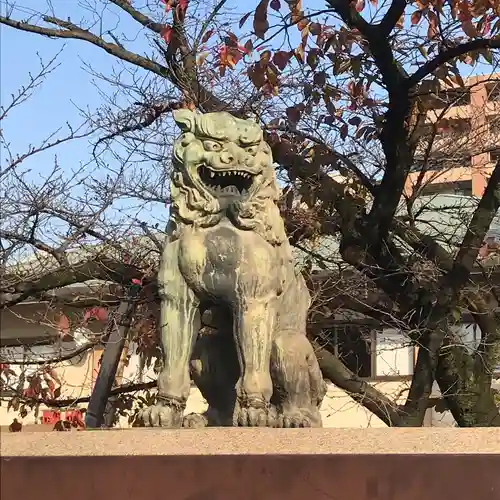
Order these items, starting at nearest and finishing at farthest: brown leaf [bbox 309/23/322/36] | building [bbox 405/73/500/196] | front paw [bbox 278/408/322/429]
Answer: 1. front paw [bbox 278/408/322/429]
2. brown leaf [bbox 309/23/322/36]
3. building [bbox 405/73/500/196]

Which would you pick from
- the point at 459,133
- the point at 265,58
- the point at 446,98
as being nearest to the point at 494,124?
the point at 459,133

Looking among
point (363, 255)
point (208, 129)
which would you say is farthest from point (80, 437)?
point (363, 255)

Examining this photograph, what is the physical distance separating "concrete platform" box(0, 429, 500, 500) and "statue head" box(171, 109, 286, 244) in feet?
2.72

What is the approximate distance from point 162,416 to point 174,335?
0.98 feet

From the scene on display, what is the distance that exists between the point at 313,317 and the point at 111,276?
1.38m

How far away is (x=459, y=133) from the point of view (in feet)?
18.1

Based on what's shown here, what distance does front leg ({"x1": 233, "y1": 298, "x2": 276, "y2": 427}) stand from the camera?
2805mm

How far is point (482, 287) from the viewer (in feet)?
16.8

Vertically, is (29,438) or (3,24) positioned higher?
(3,24)

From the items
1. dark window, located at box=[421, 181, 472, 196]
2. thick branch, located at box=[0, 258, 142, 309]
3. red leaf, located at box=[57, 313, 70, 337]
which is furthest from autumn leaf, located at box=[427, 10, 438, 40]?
red leaf, located at box=[57, 313, 70, 337]

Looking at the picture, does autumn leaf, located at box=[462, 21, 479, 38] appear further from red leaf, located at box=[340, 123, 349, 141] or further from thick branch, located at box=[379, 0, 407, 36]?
red leaf, located at box=[340, 123, 349, 141]

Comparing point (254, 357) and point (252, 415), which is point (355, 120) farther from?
point (252, 415)

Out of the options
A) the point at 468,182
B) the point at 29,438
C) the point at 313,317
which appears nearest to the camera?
the point at 29,438

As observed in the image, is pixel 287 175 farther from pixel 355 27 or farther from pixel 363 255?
pixel 355 27
